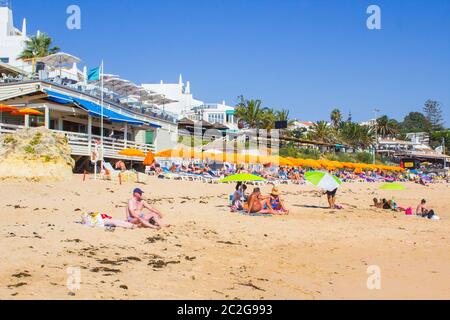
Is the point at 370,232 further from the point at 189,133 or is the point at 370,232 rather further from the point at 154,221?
the point at 189,133

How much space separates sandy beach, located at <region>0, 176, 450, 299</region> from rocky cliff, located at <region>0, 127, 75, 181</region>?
196 centimetres

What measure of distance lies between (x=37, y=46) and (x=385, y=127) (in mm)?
71581

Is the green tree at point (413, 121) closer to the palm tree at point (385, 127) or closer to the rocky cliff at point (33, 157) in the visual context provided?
the palm tree at point (385, 127)

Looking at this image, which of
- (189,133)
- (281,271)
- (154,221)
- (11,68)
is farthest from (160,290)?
(189,133)

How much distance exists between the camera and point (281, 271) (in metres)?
6.48

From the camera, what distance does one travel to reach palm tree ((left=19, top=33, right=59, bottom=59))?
133ft

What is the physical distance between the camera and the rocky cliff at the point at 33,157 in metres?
14.8

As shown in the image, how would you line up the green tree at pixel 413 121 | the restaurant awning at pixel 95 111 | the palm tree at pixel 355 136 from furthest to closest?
1. the green tree at pixel 413 121
2. the palm tree at pixel 355 136
3. the restaurant awning at pixel 95 111

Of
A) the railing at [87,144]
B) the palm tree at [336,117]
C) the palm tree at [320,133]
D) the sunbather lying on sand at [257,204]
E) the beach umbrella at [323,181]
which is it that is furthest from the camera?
the palm tree at [336,117]

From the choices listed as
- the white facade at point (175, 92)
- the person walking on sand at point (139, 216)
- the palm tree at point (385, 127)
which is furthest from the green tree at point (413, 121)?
the person walking on sand at point (139, 216)

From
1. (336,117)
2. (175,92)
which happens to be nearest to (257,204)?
(175,92)

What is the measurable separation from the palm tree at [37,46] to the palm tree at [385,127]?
69.4 metres

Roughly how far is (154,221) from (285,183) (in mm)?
20661

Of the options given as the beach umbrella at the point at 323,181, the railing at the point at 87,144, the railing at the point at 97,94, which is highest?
the railing at the point at 97,94
